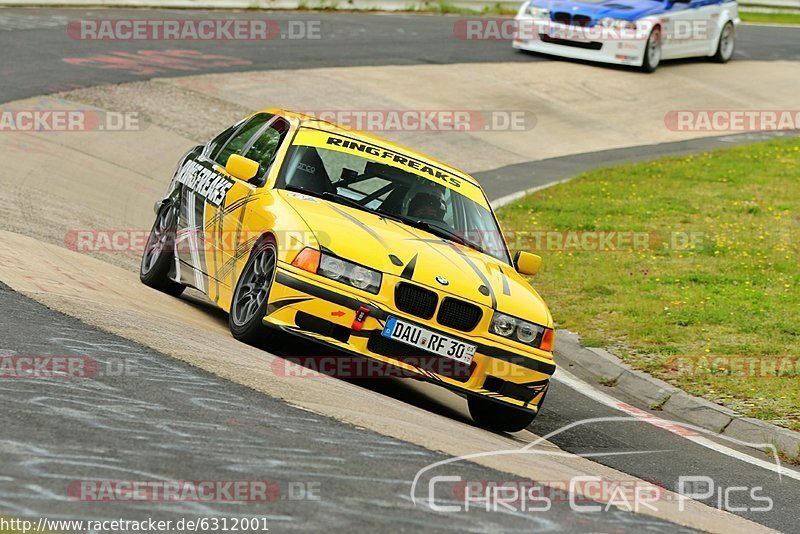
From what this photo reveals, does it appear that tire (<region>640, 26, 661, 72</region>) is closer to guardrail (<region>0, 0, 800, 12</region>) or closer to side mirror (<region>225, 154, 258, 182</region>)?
guardrail (<region>0, 0, 800, 12</region>)

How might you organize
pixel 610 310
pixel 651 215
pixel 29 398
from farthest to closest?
1. pixel 651 215
2. pixel 610 310
3. pixel 29 398

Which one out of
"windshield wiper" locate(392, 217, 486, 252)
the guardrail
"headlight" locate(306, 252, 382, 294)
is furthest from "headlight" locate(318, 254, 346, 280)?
the guardrail

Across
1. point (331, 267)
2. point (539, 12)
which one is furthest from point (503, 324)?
point (539, 12)

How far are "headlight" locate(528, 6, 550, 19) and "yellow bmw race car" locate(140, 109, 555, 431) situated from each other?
16.5 m

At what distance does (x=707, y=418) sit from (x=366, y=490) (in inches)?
194

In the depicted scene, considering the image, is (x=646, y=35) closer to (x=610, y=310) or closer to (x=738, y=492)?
(x=610, y=310)

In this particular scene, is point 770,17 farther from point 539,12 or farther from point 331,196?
point 331,196

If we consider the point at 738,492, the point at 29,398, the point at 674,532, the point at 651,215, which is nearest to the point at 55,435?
the point at 29,398

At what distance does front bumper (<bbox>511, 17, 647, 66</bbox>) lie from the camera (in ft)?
86.0

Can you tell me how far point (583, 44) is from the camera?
86.8 feet

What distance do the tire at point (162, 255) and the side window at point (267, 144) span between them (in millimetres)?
979

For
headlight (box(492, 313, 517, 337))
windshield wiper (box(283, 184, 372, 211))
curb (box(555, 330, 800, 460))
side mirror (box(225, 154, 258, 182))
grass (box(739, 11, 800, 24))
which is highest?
side mirror (box(225, 154, 258, 182))

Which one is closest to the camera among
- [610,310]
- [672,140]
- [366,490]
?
[366,490]

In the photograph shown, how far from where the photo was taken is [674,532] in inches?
227
